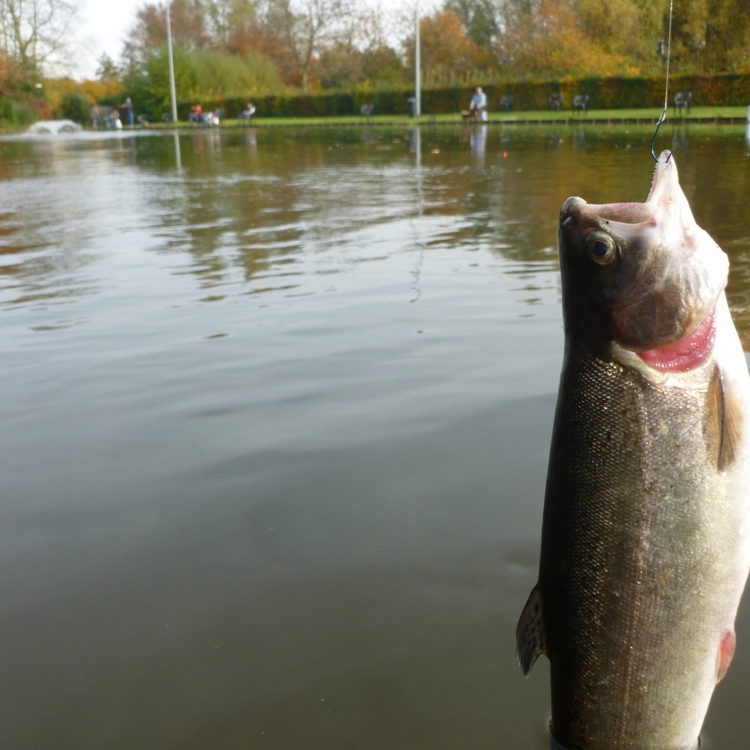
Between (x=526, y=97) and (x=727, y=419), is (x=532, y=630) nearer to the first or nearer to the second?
(x=727, y=419)

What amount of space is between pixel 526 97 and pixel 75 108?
147ft

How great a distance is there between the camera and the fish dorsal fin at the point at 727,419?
1.92m

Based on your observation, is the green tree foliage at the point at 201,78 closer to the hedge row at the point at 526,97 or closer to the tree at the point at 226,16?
the hedge row at the point at 526,97

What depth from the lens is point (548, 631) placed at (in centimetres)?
203

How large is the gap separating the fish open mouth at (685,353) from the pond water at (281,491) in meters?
1.28

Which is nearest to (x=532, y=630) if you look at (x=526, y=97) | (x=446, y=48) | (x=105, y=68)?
(x=526, y=97)

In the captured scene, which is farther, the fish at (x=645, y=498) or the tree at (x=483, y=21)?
the tree at (x=483, y=21)

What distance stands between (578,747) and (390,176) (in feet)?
57.7

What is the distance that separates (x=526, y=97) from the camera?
47281 mm

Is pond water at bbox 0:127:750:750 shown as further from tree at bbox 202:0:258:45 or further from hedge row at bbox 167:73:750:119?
tree at bbox 202:0:258:45

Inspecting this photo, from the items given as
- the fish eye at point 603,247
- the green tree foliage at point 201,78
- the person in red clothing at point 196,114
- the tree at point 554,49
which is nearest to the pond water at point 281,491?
the fish eye at point 603,247

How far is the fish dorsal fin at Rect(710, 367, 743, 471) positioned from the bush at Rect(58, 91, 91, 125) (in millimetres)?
80191

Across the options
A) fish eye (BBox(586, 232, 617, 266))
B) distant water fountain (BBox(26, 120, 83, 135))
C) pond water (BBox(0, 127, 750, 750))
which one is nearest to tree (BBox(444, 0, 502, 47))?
distant water fountain (BBox(26, 120, 83, 135))

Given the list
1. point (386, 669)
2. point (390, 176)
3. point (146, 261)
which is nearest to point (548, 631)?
point (386, 669)
